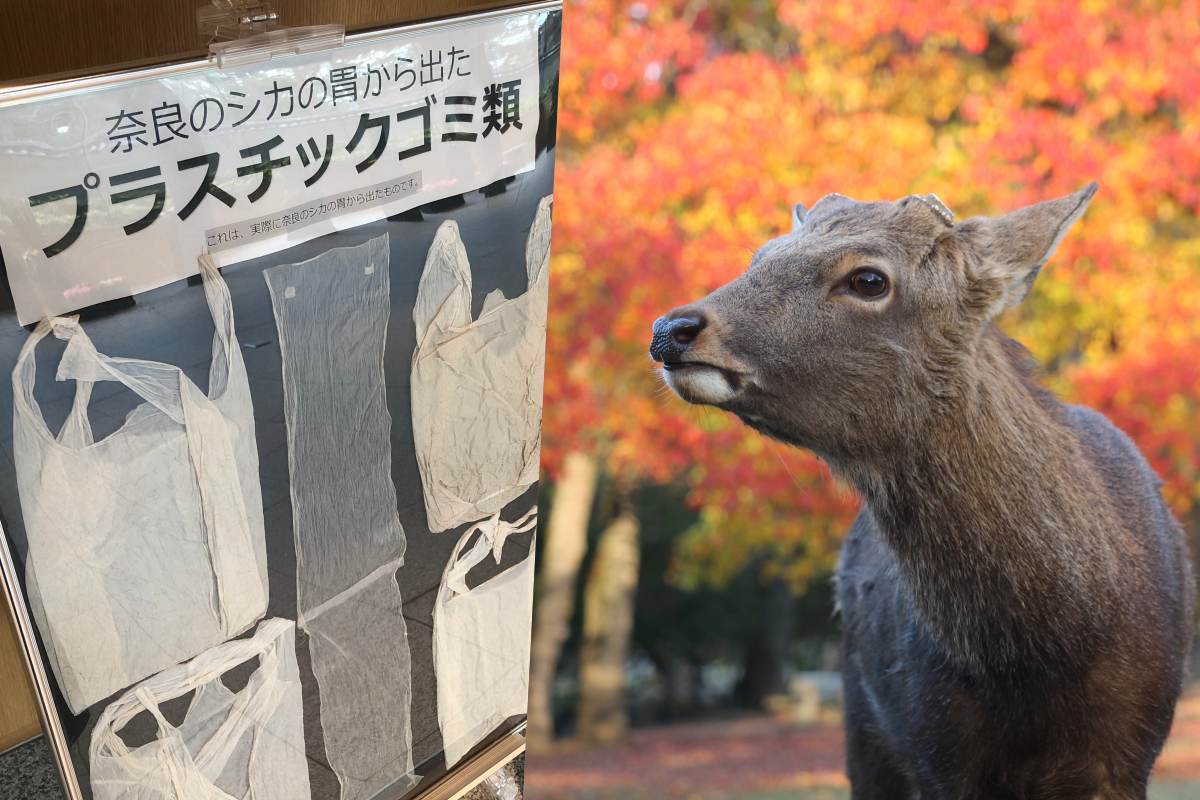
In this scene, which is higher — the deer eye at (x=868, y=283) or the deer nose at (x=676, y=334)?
the deer eye at (x=868, y=283)

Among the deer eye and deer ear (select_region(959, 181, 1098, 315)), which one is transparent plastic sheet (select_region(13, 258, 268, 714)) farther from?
deer ear (select_region(959, 181, 1098, 315))

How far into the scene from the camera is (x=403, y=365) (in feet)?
5.90

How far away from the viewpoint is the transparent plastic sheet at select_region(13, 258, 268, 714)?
53.2 inches

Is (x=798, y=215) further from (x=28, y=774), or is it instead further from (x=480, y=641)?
(x=28, y=774)

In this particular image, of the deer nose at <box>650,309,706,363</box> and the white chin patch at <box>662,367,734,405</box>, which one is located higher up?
the deer nose at <box>650,309,706,363</box>

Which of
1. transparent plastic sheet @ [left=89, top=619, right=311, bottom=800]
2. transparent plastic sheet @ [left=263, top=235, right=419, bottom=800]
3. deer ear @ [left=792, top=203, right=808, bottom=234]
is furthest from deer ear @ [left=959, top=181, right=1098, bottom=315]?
transparent plastic sheet @ [left=89, top=619, right=311, bottom=800]

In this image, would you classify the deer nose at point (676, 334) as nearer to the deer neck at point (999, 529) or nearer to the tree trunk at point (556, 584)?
the deer neck at point (999, 529)

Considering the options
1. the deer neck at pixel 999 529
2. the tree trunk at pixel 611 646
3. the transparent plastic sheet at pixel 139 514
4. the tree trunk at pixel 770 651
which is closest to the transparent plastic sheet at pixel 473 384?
the transparent plastic sheet at pixel 139 514

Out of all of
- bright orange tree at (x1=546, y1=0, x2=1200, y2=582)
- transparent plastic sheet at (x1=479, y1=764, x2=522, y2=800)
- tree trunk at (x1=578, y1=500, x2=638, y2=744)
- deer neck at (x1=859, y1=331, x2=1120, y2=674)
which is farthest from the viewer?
tree trunk at (x1=578, y1=500, x2=638, y2=744)

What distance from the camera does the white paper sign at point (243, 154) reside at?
1246mm

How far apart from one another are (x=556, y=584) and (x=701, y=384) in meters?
4.03

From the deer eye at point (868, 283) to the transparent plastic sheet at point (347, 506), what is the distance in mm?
718

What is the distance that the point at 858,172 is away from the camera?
3980mm

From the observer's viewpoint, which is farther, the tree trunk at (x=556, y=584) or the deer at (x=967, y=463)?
the tree trunk at (x=556, y=584)
